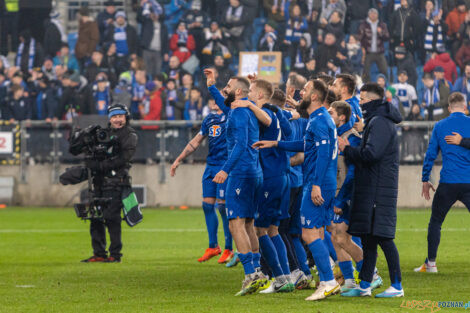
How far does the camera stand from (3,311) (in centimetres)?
829

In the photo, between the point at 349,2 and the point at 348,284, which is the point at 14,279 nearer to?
the point at 348,284

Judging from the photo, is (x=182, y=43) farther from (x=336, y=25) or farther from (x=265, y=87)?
(x=265, y=87)

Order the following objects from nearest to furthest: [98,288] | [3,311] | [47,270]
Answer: [3,311]
[98,288]
[47,270]

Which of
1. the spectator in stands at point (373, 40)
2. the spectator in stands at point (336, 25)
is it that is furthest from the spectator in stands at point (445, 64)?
the spectator in stands at point (336, 25)

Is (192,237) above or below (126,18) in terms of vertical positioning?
below

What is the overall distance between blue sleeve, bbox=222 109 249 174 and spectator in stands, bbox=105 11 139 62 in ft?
51.5

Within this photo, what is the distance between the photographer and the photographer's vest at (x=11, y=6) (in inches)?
1011

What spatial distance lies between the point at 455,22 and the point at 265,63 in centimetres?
644

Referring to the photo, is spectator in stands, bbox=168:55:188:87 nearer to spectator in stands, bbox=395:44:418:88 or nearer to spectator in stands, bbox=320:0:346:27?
spectator in stands, bbox=320:0:346:27

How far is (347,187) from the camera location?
9516mm

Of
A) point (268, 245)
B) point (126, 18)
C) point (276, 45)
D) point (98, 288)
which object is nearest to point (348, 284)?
point (268, 245)

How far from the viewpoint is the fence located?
22578 millimetres

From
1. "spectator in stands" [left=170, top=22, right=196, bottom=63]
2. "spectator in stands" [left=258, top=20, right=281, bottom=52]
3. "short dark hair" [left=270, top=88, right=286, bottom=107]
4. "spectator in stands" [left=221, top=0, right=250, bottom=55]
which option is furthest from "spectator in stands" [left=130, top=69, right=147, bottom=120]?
"short dark hair" [left=270, top=88, right=286, bottom=107]

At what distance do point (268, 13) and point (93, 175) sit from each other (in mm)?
12463
